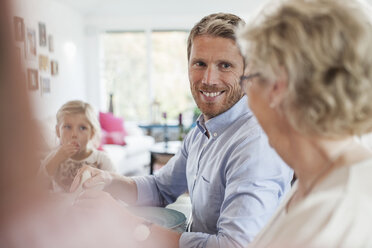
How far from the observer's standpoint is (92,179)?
92 centimetres

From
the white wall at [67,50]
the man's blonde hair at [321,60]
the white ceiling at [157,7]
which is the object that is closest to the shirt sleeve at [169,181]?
the man's blonde hair at [321,60]

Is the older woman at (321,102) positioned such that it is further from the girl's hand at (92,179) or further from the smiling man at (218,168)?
the girl's hand at (92,179)

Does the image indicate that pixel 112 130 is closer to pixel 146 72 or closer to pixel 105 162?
pixel 146 72

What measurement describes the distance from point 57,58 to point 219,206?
3.82m

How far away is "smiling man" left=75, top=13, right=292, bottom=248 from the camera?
2.56 feet

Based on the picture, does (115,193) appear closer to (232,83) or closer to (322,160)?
(232,83)

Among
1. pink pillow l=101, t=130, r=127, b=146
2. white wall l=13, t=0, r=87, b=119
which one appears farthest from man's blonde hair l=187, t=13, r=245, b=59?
pink pillow l=101, t=130, r=127, b=146

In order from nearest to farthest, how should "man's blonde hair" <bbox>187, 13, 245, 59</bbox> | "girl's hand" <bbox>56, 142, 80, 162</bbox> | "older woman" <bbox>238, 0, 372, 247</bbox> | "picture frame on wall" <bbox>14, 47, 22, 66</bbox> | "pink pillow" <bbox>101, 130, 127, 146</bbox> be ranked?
"picture frame on wall" <bbox>14, 47, 22, 66</bbox> → "older woman" <bbox>238, 0, 372, 247</bbox> → "man's blonde hair" <bbox>187, 13, 245, 59</bbox> → "girl's hand" <bbox>56, 142, 80, 162</bbox> → "pink pillow" <bbox>101, 130, 127, 146</bbox>

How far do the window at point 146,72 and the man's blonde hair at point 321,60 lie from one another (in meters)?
4.75

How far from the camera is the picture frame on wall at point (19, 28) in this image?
0.29 m

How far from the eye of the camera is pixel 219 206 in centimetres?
90

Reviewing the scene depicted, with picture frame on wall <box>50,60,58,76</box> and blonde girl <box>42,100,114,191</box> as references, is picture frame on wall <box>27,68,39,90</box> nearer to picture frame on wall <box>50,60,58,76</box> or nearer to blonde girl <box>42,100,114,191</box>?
blonde girl <box>42,100,114,191</box>

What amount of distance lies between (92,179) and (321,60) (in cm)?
65

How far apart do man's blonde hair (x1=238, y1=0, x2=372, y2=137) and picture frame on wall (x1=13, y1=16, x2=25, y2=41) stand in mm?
312
